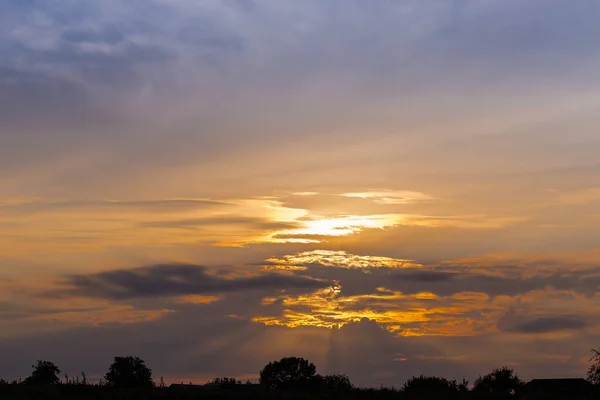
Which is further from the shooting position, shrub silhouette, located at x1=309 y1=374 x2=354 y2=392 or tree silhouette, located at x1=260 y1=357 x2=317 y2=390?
tree silhouette, located at x1=260 y1=357 x2=317 y2=390

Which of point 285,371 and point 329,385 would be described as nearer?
point 329,385

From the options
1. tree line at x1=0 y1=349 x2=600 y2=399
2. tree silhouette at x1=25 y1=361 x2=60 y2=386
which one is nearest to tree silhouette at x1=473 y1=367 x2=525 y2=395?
tree line at x1=0 y1=349 x2=600 y2=399

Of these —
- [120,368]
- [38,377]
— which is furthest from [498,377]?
[38,377]

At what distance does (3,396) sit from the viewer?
152 ft

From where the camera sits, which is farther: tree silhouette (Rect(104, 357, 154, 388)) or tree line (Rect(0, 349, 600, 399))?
tree silhouette (Rect(104, 357, 154, 388))

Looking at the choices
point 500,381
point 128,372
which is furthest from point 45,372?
point 500,381

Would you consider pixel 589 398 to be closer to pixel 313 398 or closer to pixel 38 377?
pixel 313 398

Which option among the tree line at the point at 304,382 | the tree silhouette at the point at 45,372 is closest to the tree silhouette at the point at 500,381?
the tree line at the point at 304,382

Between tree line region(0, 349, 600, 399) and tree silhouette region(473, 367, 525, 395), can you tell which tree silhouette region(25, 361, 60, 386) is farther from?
tree silhouette region(473, 367, 525, 395)

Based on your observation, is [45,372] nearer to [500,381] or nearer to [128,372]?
[128,372]

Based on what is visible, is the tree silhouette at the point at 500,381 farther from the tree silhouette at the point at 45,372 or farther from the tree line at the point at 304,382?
the tree silhouette at the point at 45,372

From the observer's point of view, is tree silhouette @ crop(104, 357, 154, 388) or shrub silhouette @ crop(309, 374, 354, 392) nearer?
shrub silhouette @ crop(309, 374, 354, 392)

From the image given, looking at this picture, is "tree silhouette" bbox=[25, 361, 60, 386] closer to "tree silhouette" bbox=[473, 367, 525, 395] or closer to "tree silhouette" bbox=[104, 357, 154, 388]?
"tree silhouette" bbox=[104, 357, 154, 388]

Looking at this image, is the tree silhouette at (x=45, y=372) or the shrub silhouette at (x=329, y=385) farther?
the tree silhouette at (x=45, y=372)
